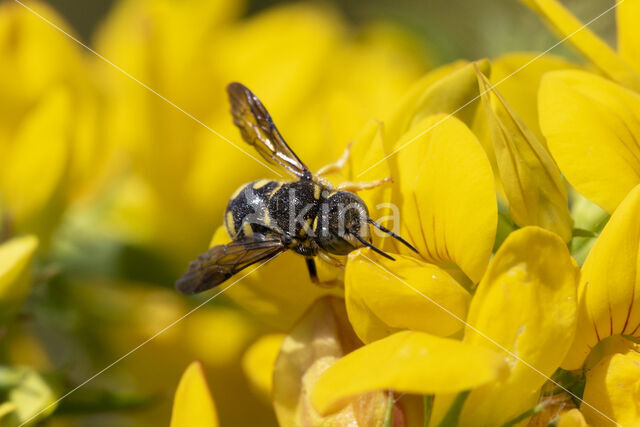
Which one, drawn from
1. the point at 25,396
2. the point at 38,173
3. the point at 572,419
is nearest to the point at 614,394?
the point at 572,419

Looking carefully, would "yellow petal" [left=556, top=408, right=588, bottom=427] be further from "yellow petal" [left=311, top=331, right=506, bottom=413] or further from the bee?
the bee

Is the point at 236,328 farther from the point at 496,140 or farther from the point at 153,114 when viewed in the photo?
the point at 496,140

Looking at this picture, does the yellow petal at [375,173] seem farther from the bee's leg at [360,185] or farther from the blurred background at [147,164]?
the blurred background at [147,164]

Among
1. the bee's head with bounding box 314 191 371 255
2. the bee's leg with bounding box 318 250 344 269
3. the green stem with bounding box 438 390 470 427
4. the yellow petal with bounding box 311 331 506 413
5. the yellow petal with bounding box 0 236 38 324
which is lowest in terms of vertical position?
the green stem with bounding box 438 390 470 427

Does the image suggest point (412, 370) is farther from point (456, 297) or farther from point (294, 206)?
point (294, 206)

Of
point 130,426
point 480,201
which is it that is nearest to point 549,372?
point 480,201

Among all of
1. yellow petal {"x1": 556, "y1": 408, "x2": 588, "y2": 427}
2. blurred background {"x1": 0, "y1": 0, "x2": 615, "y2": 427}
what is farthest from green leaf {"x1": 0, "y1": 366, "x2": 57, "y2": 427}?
yellow petal {"x1": 556, "y1": 408, "x2": 588, "y2": 427}
